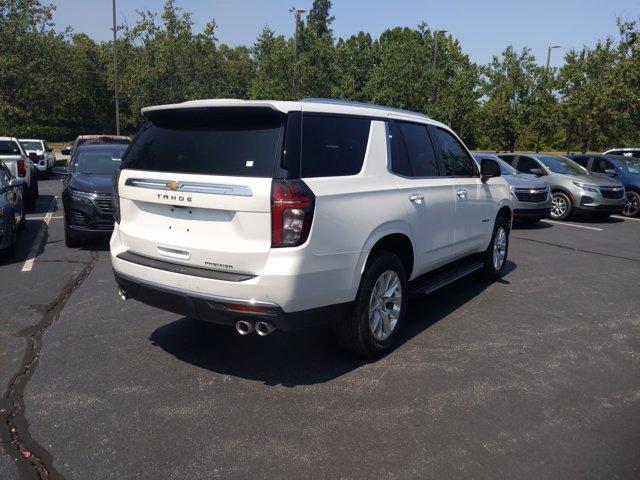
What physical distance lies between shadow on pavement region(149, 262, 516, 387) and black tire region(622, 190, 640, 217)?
449 inches

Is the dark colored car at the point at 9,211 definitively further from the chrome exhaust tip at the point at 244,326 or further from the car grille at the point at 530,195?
the car grille at the point at 530,195

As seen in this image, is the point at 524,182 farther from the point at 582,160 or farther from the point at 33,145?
the point at 33,145

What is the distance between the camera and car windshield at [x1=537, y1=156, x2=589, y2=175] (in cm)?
1407

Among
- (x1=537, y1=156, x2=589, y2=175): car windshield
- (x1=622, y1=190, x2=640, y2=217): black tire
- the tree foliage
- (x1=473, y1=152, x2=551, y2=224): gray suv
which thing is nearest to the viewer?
(x1=473, y1=152, x2=551, y2=224): gray suv

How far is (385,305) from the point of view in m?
4.55

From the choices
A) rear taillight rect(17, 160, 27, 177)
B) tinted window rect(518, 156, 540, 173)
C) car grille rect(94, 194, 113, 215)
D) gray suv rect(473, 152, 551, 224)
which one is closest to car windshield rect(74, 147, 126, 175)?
car grille rect(94, 194, 113, 215)

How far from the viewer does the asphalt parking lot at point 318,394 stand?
3.08m

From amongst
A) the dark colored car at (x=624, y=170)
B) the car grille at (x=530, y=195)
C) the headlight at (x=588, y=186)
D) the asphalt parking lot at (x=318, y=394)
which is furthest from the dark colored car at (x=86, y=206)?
the dark colored car at (x=624, y=170)

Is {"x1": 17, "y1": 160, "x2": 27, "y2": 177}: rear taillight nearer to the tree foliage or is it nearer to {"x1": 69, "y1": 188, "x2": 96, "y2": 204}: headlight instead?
{"x1": 69, "y1": 188, "x2": 96, "y2": 204}: headlight

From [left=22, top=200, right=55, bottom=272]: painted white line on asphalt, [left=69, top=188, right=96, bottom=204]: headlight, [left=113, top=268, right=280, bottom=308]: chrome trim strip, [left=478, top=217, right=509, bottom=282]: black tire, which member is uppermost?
[left=69, top=188, right=96, bottom=204]: headlight

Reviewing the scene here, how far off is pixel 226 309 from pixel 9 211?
5784mm

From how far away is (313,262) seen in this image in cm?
365

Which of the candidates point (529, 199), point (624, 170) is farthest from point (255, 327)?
point (624, 170)

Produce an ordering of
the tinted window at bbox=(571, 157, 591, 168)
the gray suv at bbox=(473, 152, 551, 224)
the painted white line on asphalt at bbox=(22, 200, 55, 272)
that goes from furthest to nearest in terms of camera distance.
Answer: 1. the tinted window at bbox=(571, 157, 591, 168)
2. the gray suv at bbox=(473, 152, 551, 224)
3. the painted white line on asphalt at bbox=(22, 200, 55, 272)
